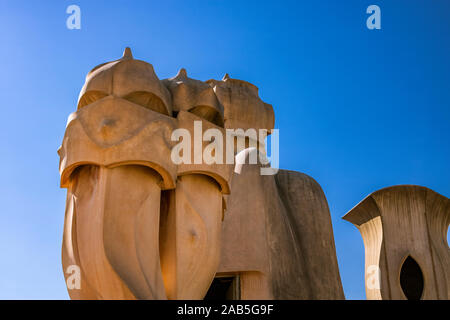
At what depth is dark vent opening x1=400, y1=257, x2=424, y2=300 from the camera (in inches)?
401

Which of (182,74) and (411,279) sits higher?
(182,74)

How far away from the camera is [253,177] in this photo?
592 centimetres

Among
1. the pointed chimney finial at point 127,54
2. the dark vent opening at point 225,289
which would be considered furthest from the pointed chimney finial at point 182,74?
the dark vent opening at point 225,289

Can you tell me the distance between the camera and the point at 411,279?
1031 centimetres

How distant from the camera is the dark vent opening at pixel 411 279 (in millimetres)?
10188

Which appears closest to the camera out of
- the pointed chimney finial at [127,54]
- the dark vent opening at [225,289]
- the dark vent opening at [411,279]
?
the pointed chimney finial at [127,54]

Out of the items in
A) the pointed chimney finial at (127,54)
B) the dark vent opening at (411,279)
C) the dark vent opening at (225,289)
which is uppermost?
the pointed chimney finial at (127,54)

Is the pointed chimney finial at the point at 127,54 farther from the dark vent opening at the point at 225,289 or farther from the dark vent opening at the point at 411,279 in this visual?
the dark vent opening at the point at 411,279

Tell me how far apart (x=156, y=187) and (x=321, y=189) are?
3.09m

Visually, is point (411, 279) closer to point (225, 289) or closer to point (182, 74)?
point (225, 289)

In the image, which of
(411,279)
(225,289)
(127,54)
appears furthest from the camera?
(411,279)

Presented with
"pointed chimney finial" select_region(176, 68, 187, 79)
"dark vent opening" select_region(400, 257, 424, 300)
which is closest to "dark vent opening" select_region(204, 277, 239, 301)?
"pointed chimney finial" select_region(176, 68, 187, 79)

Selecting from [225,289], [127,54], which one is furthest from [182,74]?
[225,289]
